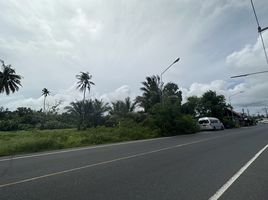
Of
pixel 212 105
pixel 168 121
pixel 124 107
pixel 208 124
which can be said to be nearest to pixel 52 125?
pixel 124 107

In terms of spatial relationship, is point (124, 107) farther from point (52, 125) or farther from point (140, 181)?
point (140, 181)

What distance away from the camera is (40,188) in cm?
690

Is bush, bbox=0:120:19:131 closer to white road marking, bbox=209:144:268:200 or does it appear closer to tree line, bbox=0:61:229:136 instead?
tree line, bbox=0:61:229:136

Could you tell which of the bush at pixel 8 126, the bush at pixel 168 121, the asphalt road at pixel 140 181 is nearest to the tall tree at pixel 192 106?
the bush at pixel 168 121

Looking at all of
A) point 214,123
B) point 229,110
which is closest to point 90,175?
point 214,123

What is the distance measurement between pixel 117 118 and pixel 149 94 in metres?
7.61

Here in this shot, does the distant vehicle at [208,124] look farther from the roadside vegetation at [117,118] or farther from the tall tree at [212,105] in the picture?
the tall tree at [212,105]

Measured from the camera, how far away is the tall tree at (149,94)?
54.2m

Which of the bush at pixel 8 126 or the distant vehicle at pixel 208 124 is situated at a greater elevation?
the bush at pixel 8 126

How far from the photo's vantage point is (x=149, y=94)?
5519 centimetres

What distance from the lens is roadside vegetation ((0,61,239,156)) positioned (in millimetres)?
25628

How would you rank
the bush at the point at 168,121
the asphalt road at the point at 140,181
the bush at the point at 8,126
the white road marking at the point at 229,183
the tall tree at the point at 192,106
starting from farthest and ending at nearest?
the bush at the point at 8,126 < the tall tree at the point at 192,106 < the bush at the point at 168,121 < the asphalt road at the point at 140,181 < the white road marking at the point at 229,183

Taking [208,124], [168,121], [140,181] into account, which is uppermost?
[208,124]

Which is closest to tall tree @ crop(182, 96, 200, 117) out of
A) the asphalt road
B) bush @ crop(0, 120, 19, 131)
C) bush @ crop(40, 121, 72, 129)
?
bush @ crop(40, 121, 72, 129)
